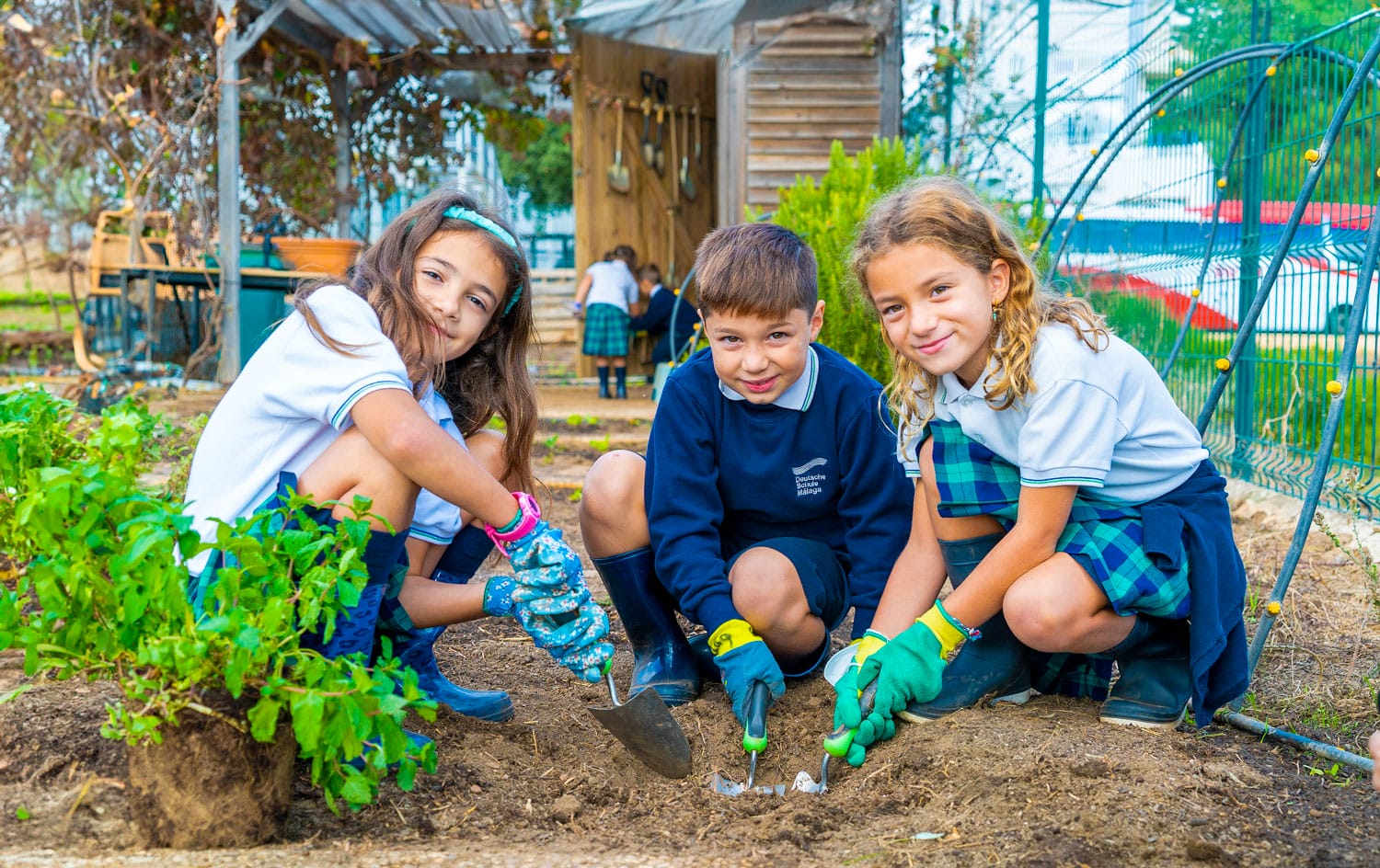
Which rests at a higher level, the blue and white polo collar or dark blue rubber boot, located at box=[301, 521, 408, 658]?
the blue and white polo collar

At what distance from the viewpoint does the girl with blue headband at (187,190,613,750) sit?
178 centimetres

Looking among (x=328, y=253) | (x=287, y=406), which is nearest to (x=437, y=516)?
(x=287, y=406)

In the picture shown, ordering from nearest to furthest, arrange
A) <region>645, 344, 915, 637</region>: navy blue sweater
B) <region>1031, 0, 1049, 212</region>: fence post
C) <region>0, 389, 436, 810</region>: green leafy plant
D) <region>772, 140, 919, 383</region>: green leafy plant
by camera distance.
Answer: <region>0, 389, 436, 810</region>: green leafy plant < <region>645, 344, 915, 637</region>: navy blue sweater < <region>772, 140, 919, 383</region>: green leafy plant < <region>1031, 0, 1049, 212</region>: fence post

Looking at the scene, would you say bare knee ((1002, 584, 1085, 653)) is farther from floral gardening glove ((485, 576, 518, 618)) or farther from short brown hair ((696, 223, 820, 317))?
floral gardening glove ((485, 576, 518, 618))

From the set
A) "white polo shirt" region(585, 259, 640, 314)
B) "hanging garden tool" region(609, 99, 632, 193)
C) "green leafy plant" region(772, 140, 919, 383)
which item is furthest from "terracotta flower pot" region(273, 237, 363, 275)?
"green leafy plant" region(772, 140, 919, 383)

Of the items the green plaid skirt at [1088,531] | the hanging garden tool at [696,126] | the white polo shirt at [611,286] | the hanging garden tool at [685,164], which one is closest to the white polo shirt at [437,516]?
the green plaid skirt at [1088,531]

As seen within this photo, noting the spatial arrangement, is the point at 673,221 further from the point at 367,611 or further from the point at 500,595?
the point at 367,611

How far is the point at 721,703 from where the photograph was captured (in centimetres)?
226

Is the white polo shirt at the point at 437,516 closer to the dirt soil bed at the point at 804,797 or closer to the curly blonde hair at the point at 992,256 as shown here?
the dirt soil bed at the point at 804,797

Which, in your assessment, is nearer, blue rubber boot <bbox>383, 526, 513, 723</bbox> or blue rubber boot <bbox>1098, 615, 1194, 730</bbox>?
blue rubber boot <bbox>1098, 615, 1194, 730</bbox>

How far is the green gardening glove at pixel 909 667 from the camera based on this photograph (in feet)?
6.22

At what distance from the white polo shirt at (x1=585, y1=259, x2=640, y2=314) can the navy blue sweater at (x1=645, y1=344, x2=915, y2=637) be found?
5.66 metres

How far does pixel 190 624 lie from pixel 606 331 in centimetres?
659

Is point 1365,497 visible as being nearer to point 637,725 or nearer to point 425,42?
point 637,725
